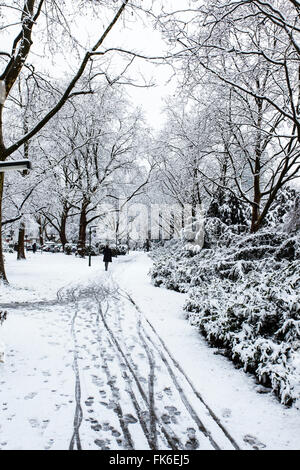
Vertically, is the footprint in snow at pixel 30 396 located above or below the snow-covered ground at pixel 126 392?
above

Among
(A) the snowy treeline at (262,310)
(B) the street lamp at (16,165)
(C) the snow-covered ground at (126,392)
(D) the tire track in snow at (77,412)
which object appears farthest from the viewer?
(A) the snowy treeline at (262,310)

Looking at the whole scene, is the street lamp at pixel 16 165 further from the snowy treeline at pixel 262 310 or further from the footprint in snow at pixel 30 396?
the snowy treeline at pixel 262 310

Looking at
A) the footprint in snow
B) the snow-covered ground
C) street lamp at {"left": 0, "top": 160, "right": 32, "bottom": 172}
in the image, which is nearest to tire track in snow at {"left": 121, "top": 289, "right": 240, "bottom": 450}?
the snow-covered ground

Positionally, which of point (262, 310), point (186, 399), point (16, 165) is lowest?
point (186, 399)

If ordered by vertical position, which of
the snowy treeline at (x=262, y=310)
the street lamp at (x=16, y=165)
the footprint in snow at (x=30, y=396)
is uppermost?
the street lamp at (x=16, y=165)

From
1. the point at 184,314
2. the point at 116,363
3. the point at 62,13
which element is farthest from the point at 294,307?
the point at 62,13

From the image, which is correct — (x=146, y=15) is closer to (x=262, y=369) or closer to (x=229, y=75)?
(x=229, y=75)

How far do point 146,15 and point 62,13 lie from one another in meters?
2.23

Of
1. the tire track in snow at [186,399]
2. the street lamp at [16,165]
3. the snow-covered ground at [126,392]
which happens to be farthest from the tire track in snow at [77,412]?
the street lamp at [16,165]

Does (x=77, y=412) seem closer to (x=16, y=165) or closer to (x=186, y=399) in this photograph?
(x=186, y=399)

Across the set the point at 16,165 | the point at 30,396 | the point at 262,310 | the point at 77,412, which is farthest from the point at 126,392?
the point at 16,165

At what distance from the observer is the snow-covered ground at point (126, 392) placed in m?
2.93

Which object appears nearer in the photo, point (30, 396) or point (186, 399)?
point (30, 396)

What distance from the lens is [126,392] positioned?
3822mm
